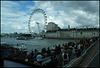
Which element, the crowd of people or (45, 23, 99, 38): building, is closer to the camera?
the crowd of people

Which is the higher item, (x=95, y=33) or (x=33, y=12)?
(x=33, y=12)

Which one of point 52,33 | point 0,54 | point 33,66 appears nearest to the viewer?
point 0,54

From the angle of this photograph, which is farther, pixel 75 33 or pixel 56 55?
pixel 75 33

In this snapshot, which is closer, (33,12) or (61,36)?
(33,12)

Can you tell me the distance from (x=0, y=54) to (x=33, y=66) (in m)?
1.15

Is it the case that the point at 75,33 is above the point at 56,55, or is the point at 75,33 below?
below

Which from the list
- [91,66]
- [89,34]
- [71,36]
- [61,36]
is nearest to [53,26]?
[61,36]

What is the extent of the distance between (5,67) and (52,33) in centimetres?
14033

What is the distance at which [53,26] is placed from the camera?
167000 millimetres

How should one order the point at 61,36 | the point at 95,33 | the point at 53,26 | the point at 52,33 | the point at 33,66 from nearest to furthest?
the point at 33,66
the point at 95,33
the point at 61,36
the point at 52,33
the point at 53,26

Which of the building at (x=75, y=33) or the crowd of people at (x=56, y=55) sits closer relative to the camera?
the crowd of people at (x=56, y=55)

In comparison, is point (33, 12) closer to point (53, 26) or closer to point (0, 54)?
point (53, 26)

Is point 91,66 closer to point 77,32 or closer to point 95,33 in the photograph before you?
point 95,33

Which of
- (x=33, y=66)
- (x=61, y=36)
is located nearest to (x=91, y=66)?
(x=33, y=66)
